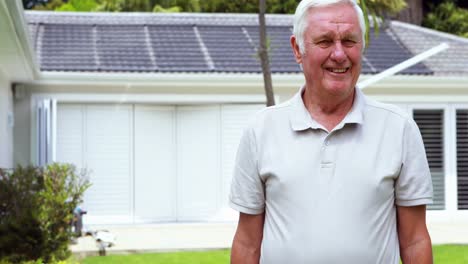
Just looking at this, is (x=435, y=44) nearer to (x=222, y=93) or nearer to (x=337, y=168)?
(x=222, y=93)

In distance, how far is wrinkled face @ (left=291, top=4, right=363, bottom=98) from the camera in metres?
2.49

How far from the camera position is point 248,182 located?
2604 millimetres

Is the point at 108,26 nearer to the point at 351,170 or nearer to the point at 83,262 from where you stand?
the point at 83,262

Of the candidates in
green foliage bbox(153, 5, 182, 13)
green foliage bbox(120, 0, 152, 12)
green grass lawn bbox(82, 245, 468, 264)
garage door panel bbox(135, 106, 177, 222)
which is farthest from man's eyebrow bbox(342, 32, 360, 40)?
green foliage bbox(120, 0, 152, 12)

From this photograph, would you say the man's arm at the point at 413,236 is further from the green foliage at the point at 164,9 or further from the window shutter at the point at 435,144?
the green foliage at the point at 164,9

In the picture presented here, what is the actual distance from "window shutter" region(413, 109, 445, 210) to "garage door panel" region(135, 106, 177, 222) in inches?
178

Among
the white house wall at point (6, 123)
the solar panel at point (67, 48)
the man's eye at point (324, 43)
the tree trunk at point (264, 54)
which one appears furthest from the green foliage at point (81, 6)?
the man's eye at point (324, 43)

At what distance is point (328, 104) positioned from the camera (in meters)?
2.58

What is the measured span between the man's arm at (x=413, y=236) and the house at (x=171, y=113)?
509 inches

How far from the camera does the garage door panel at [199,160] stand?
1616 centimetres

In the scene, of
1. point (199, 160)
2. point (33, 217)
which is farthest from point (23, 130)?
point (33, 217)

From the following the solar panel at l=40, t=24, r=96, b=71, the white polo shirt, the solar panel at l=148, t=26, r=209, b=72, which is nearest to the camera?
the white polo shirt

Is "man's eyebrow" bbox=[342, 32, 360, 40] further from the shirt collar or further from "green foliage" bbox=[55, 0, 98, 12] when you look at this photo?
"green foliage" bbox=[55, 0, 98, 12]

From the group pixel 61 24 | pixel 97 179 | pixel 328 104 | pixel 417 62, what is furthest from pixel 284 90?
pixel 328 104
